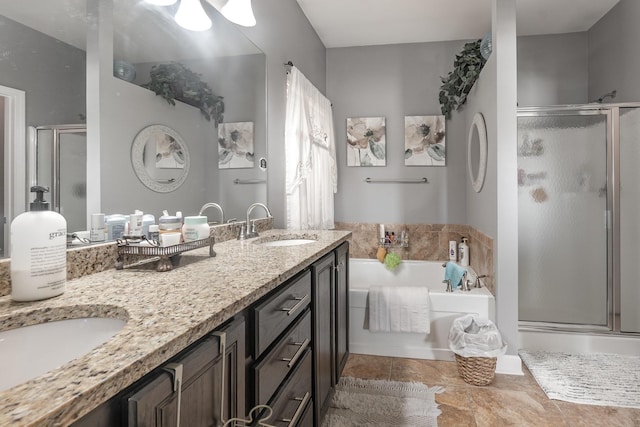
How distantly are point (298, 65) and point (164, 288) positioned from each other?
2556 millimetres

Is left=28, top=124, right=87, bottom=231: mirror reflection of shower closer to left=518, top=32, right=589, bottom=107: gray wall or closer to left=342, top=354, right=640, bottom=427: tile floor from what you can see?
left=342, top=354, right=640, bottom=427: tile floor

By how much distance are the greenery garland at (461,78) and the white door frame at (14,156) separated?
3.08m

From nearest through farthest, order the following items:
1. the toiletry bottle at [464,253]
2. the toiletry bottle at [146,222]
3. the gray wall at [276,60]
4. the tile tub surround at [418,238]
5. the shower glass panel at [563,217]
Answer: the toiletry bottle at [146,222] < the gray wall at [276,60] < the shower glass panel at [563,217] < the toiletry bottle at [464,253] < the tile tub surround at [418,238]

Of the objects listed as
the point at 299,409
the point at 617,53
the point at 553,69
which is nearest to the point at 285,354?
the point at 299,409

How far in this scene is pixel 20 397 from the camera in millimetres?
415

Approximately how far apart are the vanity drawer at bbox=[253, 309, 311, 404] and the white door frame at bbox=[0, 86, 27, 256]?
2.22 ft

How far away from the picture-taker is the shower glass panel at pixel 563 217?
2770mm

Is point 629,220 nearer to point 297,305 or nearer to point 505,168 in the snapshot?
point 505,168

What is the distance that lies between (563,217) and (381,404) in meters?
1.93

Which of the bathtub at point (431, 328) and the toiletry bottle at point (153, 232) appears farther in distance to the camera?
the bathtub at point (431, 328)

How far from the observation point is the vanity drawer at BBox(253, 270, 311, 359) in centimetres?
99

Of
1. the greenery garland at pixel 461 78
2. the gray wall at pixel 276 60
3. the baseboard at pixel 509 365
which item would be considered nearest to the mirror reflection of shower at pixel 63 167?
the gray wall at pixel 276 60

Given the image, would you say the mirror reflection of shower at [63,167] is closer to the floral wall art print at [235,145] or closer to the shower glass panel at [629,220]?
the floral wall art print at [235,145]

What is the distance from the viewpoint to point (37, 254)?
825 millimetres
